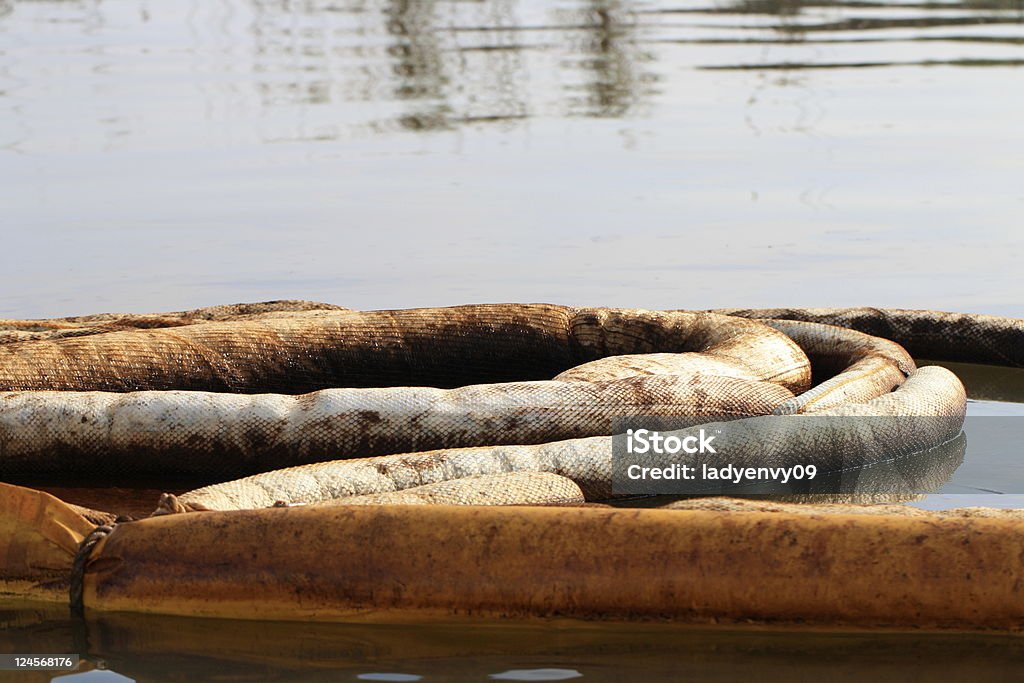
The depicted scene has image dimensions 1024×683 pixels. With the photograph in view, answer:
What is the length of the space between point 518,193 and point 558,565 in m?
7.33

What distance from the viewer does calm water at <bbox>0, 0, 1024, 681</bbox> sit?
3.28 metres

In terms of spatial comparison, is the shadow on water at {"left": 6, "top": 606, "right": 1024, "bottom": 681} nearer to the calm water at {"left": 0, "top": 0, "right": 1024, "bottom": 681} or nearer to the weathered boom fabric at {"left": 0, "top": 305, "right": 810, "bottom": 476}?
the calm water at {"left": 0, "top": 0, "right": 1024, "bottom": 681}

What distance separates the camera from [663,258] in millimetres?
8500

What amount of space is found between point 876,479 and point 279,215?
5.80 metres

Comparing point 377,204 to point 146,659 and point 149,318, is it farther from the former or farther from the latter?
point 146,659

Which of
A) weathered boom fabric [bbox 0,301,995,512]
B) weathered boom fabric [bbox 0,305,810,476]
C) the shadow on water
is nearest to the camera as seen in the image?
the shadow on water

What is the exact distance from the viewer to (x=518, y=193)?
10.5 metres

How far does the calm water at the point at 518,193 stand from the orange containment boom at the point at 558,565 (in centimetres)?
7

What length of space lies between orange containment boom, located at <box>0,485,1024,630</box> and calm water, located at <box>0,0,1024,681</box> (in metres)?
0.07

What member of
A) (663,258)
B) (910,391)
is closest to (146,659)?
(910,391)

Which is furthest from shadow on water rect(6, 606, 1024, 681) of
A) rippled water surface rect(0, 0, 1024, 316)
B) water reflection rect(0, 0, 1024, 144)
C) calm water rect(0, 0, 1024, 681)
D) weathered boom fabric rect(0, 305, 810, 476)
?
water reflection rect(0, 0, 1024, 144)

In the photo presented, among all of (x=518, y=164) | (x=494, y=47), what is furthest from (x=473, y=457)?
(x=494, y=47)

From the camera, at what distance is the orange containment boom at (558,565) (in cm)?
322

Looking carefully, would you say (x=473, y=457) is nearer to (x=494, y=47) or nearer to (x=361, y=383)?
(x=361, y=383)
